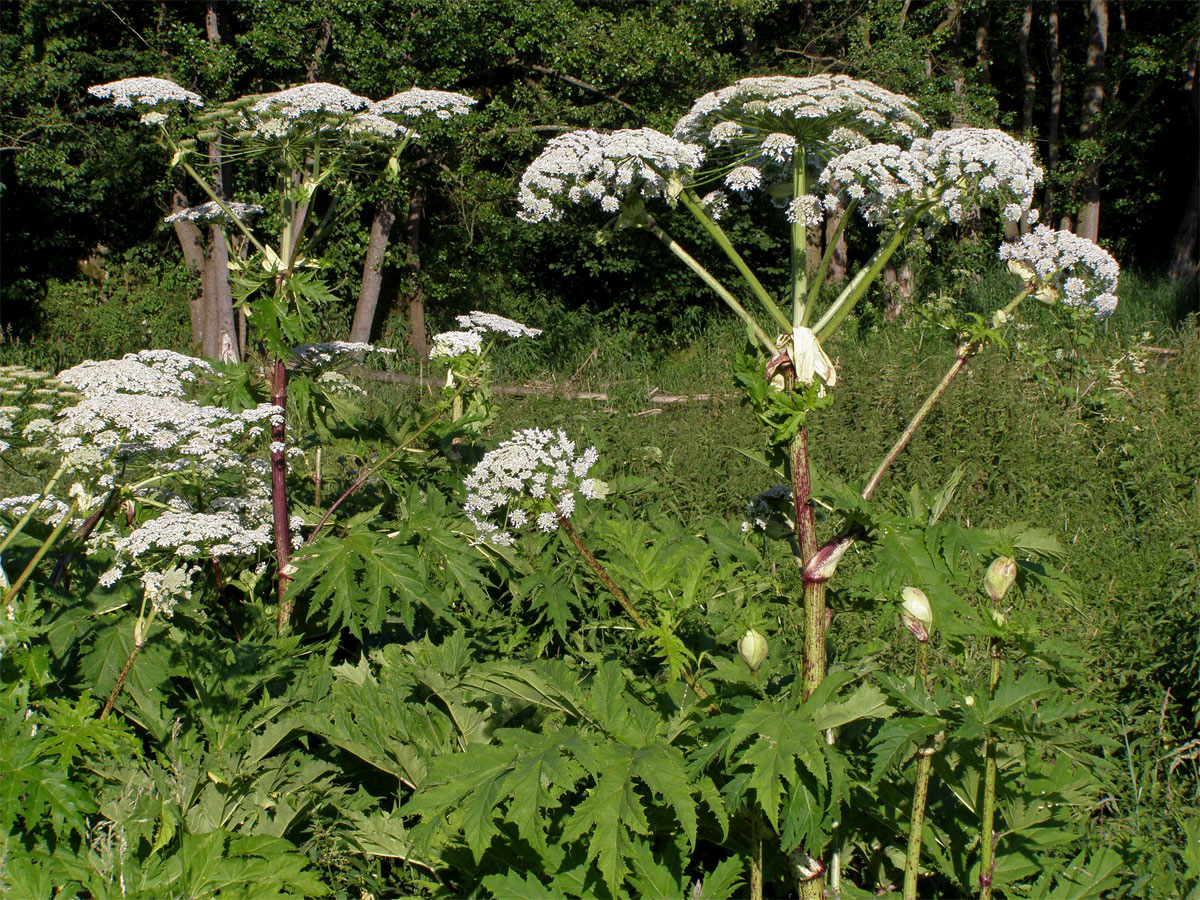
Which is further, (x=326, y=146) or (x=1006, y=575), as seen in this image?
(x=326, y=146)

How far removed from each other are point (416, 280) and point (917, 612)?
14.6 m

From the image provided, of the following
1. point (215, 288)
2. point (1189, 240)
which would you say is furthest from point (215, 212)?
point (1189, 240)

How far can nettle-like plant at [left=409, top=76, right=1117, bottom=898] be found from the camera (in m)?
2.08

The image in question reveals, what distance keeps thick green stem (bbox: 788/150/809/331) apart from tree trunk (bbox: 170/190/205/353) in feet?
44.3

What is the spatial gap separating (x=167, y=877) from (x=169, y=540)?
0.99 m

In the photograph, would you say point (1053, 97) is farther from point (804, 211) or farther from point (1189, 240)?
point (804, 211)

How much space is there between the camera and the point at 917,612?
7.03 feet

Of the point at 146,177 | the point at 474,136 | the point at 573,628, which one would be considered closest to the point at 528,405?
the point at 573,628

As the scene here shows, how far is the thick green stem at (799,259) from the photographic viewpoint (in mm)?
2316

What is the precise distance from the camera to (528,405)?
7.98 m

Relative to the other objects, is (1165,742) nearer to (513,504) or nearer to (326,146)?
(513,504)

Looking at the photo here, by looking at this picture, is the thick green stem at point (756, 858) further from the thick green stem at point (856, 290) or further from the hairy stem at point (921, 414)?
the thick green stem at point (856, 290)

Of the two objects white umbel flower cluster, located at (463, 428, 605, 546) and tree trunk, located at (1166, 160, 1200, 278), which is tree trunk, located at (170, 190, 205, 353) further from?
tree trunk, located at (1166, 160, 1200, 278)

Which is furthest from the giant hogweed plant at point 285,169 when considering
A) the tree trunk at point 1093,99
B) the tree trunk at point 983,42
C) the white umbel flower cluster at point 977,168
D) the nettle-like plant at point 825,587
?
the tree trunk at point 983,42
